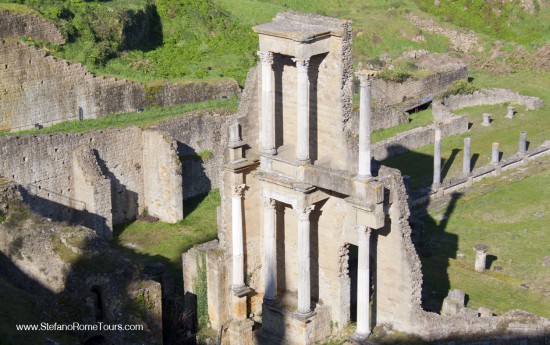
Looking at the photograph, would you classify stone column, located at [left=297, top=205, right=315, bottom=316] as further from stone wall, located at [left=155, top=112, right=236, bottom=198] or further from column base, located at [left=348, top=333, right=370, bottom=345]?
stone wall, located at [left=155, top=112, right=236, bottom=198]

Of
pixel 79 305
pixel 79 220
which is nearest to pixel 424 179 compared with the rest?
pixel 79 220

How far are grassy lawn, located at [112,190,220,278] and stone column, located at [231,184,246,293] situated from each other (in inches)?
192

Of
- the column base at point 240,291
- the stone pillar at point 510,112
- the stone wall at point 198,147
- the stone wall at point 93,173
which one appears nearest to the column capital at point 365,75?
the column base at point 240,291

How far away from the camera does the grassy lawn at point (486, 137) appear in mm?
40334

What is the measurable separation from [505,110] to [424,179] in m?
9.81

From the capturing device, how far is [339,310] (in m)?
25.8

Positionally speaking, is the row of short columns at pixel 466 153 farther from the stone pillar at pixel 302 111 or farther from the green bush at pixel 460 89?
the stone pillar at pixel 302 111

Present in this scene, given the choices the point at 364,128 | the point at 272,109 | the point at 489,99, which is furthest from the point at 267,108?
the point at 489,99

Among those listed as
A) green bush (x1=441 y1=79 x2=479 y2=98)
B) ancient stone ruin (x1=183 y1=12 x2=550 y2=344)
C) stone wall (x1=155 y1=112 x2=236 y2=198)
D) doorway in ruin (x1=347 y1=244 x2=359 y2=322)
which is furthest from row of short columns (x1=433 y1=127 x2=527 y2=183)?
ancient stone ruin (x1=183 y1=12 x2=550 y2=344)

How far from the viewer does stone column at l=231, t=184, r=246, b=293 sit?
26203 mm

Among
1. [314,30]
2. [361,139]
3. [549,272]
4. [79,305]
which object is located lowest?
[549,272]

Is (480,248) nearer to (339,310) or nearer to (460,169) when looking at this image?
(339,310)

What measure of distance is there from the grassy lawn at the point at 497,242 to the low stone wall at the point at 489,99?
7.95 metres

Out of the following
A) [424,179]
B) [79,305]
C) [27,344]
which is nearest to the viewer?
[27,344]
